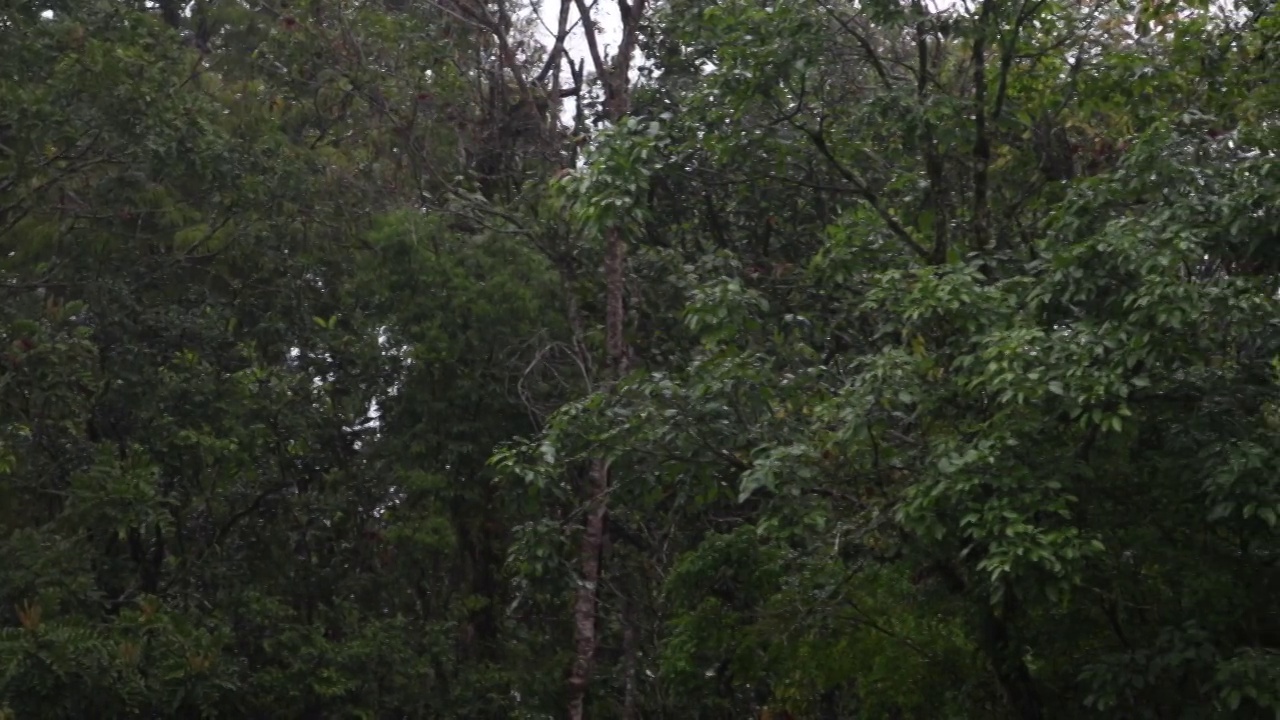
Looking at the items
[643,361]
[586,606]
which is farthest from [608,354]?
[586,606]

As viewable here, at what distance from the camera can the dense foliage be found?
6.32m

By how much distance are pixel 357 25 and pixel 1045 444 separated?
7591mm

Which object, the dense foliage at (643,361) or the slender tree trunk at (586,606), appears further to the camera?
the slender tree trunk at (586,606)

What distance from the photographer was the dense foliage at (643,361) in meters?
6.32

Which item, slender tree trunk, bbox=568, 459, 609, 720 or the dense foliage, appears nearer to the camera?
the dense foliage

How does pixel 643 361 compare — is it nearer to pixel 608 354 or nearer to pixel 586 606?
pixel 608 354

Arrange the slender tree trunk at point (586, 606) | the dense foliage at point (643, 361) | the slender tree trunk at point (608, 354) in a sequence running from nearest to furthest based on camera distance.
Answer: the dense foliage at point (643, 361)
the slender tree trunk at point (608, 354)
the slender tree trunk at point (586, 606)

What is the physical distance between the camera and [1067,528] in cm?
596

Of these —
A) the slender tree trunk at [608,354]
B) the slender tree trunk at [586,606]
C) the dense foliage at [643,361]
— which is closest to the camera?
the dense foliage at [643,361]

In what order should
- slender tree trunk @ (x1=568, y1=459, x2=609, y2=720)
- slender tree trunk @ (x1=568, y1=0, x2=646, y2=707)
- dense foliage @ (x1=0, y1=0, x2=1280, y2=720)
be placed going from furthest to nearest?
1. slender tree trunk @ (x1=568, y1=459, x2=609, y2=720)
2. slender tree trunk @ (x1=568, y1=0, x2=646, y2=707)
3. dense foliage @ (x1=0, y1=0, x2=1280, y2=720)

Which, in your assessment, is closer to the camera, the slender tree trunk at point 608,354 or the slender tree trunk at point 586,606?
the slender tree trunk at point 608,354

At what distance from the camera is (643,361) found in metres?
10.6

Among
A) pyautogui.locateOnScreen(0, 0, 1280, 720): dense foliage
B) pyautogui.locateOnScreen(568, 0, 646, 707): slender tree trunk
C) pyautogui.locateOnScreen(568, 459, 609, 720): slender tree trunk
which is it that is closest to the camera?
pyautogui.locateOnScreen(0, 0, 1280, 720): dense foliage

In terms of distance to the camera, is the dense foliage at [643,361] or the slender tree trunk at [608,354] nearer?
the dense foliage at [643,361]
